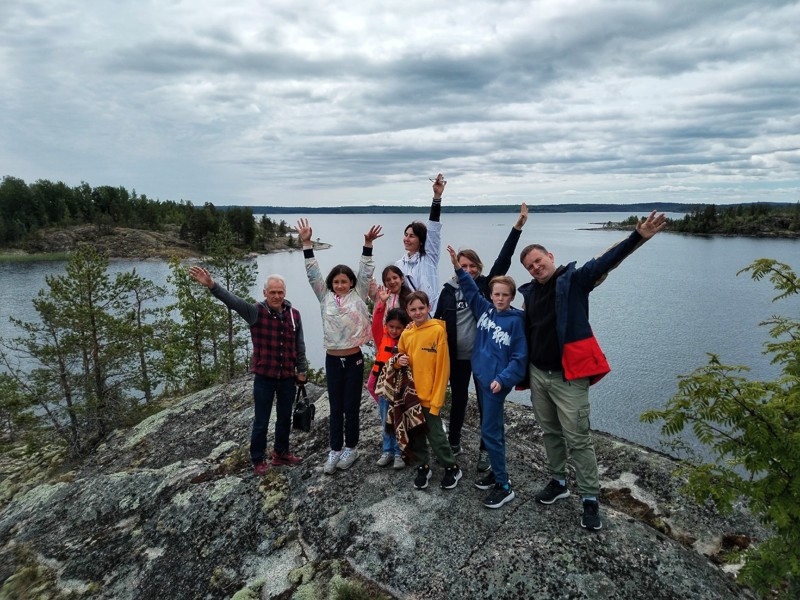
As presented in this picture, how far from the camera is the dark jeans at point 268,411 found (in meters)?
6.39

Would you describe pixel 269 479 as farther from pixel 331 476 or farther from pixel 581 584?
pixel 581 584

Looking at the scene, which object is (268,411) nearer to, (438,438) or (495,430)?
(438,438)

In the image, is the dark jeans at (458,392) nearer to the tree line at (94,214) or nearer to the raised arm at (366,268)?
the raised arm at (366,268)

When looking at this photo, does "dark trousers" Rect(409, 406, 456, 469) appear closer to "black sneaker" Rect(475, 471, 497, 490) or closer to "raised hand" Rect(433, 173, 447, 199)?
"black sneaker" Rect(475, 471, 497, 490)

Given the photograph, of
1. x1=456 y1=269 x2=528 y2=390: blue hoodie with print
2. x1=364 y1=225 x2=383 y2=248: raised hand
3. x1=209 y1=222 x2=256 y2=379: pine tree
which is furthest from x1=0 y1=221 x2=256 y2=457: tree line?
x1=456 y1=269 x2=528 y2=390: blue hoodie with print

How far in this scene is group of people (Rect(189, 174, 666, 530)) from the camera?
15.3 ft

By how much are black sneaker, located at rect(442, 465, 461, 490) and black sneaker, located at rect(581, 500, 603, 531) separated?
1424 mm

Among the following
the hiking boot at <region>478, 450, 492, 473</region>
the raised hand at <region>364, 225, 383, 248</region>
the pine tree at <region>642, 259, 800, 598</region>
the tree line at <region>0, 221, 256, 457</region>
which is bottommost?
the tree line at <region>0, 221, 256, 457</region>

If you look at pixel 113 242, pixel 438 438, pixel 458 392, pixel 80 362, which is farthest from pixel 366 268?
pixel 113 242

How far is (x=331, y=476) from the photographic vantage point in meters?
6.07

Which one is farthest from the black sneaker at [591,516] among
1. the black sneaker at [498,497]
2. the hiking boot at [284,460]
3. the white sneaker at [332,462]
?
the hiking boot at [284,460]

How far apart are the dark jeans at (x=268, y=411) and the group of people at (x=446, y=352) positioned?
0.6 inches

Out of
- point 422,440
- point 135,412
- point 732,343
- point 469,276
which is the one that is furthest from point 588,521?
point 732,343

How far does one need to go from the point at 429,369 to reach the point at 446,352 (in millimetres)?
283
